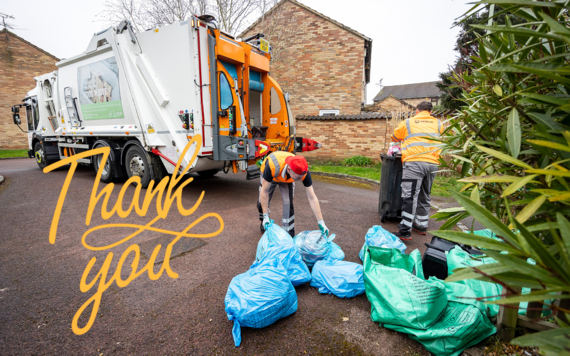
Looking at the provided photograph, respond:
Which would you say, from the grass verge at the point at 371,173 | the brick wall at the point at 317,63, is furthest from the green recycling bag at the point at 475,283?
the brick wall at the point at 317,63

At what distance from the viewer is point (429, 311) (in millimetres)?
1735

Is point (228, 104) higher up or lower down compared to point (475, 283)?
higher up

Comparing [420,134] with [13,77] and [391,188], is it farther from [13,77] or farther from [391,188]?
[13,77]

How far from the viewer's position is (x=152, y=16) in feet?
40.6

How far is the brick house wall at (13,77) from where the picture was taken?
15.4 m

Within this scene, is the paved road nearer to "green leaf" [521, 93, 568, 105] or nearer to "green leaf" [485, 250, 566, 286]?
"green leaf" [485, 250, 566, 286]

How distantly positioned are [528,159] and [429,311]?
3.55 ft

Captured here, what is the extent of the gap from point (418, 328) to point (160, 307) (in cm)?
188

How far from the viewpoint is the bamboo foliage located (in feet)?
2.47

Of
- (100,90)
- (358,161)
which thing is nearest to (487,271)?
(100,90)

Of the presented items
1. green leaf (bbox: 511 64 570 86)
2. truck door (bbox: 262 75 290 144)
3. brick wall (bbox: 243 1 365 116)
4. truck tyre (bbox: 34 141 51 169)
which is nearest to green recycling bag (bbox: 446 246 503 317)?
green leaf (bbox: 511 64 570 86)

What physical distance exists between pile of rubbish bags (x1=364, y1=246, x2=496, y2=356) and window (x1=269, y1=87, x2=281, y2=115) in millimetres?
5137

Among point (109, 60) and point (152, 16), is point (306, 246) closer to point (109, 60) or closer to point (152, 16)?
point (109, 60)

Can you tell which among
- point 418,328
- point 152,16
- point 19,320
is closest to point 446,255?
point 418,328
